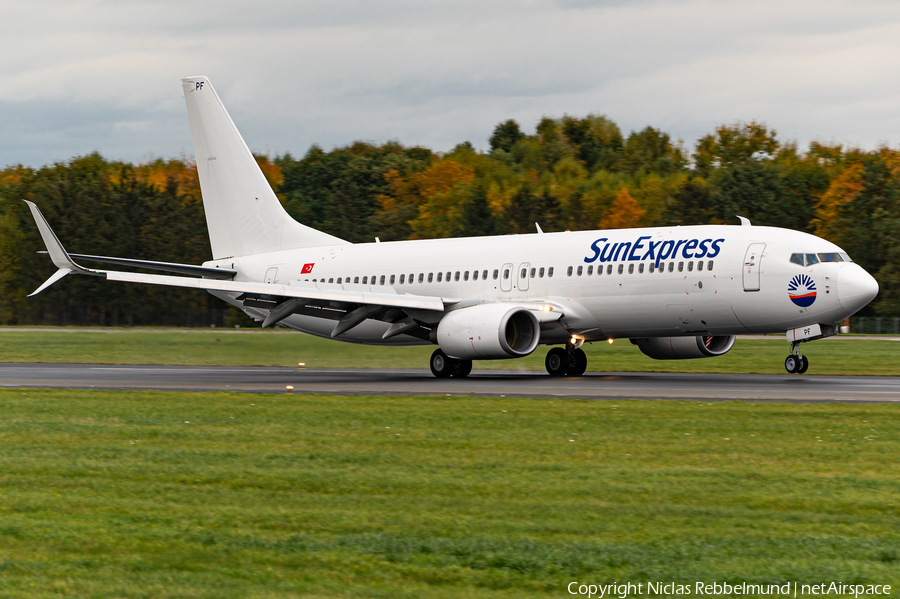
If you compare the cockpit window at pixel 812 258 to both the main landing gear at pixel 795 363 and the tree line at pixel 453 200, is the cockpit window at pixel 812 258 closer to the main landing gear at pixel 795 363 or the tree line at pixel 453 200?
the main landing gear at pixel 795 363

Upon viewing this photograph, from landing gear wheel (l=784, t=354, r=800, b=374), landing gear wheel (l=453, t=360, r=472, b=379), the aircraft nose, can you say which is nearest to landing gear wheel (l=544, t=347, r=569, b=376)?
landing gear wheel (l=453, t=360, r=472, b=379)

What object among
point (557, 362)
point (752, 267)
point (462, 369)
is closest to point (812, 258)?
point (752, 267)

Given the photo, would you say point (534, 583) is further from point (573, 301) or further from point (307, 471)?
point (573, 301)

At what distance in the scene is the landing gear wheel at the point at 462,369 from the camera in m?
29.0

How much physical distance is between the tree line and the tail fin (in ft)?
49.3

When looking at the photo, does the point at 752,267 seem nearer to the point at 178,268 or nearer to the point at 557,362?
the point at 557,362

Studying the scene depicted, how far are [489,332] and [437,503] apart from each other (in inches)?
689

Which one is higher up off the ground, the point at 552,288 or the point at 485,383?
the point at 552,288

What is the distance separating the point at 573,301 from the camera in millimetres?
28203

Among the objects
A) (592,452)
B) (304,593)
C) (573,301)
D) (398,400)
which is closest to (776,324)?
(573,301)

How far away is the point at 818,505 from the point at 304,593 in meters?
4.95

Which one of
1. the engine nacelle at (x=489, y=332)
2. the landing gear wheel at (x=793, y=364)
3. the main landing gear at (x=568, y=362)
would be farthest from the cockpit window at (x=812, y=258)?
the main landing gear at (x=568, y=362)

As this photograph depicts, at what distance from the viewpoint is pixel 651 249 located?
27156 millimetres

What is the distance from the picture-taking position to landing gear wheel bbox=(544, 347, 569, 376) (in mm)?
29922
